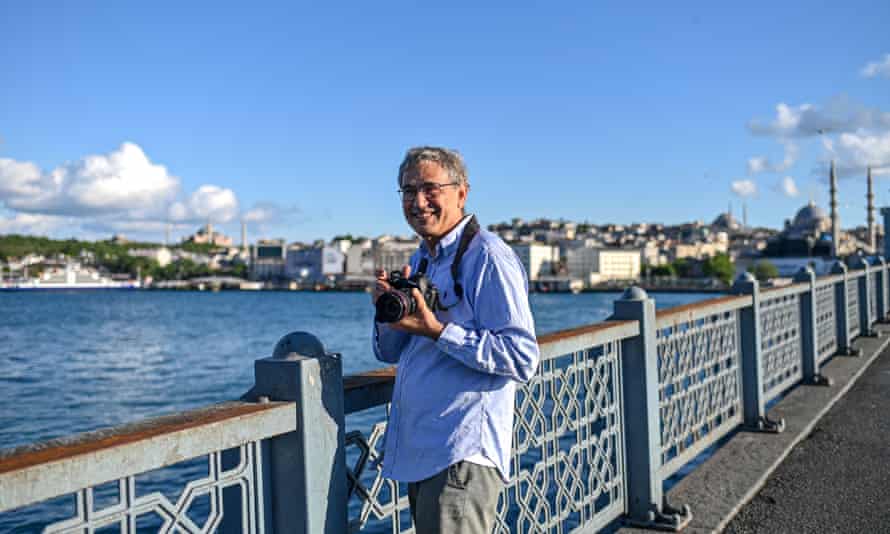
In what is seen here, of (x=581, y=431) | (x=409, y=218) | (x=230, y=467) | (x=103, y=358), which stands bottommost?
(x=103, y=358)

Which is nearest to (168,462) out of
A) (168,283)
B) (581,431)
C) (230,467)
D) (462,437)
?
(230,467)

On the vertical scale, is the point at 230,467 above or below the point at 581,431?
above

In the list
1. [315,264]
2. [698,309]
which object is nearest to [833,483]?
[698,309]

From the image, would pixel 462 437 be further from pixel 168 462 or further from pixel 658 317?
pixel 658 317

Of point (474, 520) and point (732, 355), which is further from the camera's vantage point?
point (732, 355)

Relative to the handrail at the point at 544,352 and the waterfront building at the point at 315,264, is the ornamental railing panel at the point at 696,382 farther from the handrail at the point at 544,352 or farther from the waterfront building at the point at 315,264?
the waterfront building at the point at 315,264

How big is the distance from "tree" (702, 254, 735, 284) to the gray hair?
142501 mm

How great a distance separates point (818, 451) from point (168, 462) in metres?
4.38

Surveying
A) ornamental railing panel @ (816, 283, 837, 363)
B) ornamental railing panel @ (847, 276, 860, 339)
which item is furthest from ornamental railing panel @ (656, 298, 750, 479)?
ornamental railing panel @ (847, 276, 860, 339)

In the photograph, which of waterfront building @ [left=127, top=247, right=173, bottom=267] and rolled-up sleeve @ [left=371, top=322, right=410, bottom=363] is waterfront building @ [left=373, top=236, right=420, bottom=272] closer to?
waterfront building @ [left=127, top=247, right=173, bottom=267]

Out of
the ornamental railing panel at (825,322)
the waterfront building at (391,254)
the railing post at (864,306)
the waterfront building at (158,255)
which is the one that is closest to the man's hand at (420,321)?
the ornamental railing panel at (825,322)

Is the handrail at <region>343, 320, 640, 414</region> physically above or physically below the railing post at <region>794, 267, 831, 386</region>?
above

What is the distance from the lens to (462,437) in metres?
1.81

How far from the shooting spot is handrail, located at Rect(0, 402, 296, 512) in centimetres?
128
